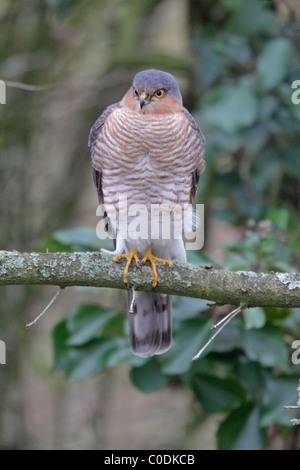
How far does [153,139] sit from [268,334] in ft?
3.65

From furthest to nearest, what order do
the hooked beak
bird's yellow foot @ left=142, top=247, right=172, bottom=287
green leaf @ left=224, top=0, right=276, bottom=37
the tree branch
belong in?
1. green leaf @ left=224, top=0, right=276, bottom=37
2. the hooked beak
3. bird's yellow foot @ left=142, top=247, right=172, bottom=287
4. the tree branch

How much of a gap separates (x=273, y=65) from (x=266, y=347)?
1.56 m

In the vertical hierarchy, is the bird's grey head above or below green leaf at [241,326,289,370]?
above

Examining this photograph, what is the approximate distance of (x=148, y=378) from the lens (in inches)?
148

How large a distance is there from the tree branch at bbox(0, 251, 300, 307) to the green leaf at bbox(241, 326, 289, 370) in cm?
71

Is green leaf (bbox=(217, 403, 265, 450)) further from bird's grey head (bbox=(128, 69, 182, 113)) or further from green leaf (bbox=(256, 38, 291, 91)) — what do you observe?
green leaf (bbox=(256, 38, 291, 91))

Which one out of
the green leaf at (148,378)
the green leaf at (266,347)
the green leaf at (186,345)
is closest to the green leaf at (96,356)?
the green leaf at (148,378)

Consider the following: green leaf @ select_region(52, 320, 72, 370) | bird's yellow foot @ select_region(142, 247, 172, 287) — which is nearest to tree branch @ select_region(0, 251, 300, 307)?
bird's yellow foot @ select_region(142, 247, 172, 287)

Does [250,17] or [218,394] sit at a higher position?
[250,17]

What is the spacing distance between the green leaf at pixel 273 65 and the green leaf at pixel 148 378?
65.5 inches

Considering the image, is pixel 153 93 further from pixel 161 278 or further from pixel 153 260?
pixel 161 278

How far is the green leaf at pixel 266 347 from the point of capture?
11.5 feet

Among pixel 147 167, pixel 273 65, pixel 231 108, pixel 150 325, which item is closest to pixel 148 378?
pixel 150 325

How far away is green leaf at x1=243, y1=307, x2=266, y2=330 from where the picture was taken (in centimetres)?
338
